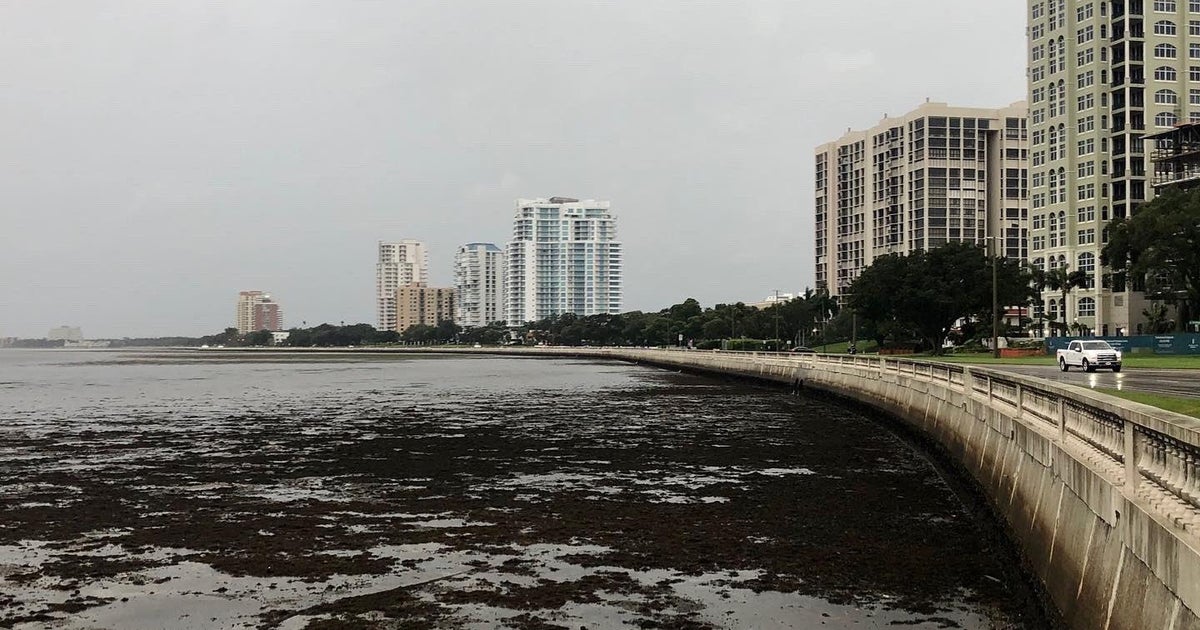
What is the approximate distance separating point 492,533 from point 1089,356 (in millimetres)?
47927

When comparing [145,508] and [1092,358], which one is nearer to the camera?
[145,508]

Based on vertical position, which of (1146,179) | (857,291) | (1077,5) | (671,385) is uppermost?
(1077,5)

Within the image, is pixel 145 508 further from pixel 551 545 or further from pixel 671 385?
pixel 671 385

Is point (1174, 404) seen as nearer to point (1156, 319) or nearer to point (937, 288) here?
point (937, 288)

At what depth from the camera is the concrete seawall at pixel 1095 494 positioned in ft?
25.1

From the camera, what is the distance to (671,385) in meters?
72.6

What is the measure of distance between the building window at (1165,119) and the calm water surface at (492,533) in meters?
121

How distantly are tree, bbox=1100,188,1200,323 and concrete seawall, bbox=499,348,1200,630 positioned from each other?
87283 mm

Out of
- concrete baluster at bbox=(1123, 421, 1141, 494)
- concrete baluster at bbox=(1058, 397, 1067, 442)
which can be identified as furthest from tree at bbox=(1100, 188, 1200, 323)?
concrete baluster at bbox=(1123, 421, 1141, 494)

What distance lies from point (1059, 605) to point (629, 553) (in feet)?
19.1

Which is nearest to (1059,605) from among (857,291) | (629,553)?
(629,553)

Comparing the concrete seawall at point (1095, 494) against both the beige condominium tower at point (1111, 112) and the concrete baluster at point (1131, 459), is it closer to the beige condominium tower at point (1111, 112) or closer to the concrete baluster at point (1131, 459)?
the concrete baluster at point (1131, 459)

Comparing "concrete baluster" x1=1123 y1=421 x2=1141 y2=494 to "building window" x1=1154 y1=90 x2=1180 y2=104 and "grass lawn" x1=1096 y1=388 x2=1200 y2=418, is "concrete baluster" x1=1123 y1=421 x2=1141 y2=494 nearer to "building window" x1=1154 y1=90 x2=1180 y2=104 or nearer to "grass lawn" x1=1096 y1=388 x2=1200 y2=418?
"grass lawn" x1=1096 y1=388 x2=1200 y2=418

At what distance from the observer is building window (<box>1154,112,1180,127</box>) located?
131750mm
